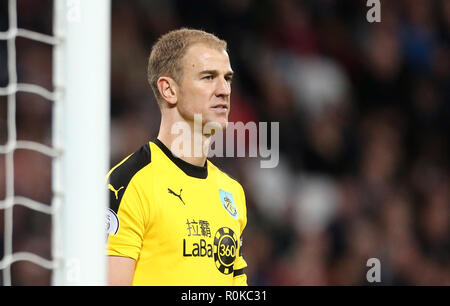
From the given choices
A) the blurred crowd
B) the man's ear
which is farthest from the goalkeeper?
the blurred crowd

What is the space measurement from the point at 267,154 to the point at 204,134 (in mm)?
3672

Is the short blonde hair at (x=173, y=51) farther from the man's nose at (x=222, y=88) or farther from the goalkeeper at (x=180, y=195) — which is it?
the man's nose at (x=222, y=88)

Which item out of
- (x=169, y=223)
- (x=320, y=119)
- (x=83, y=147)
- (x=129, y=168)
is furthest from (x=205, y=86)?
(x=320, y=119)

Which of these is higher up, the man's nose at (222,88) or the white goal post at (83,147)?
the man's nose at (222,88)

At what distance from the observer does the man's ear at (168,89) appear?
3699 mm

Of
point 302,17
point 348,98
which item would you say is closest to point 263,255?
point 348,98

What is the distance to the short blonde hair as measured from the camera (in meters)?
3.73

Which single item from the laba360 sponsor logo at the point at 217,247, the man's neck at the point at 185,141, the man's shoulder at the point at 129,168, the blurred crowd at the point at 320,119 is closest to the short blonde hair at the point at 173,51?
the man's neck at the point at 185,141

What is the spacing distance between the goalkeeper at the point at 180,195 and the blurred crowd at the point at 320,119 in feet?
7.93

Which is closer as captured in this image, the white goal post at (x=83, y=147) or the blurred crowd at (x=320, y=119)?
the white goal post at (x=83, y=147)

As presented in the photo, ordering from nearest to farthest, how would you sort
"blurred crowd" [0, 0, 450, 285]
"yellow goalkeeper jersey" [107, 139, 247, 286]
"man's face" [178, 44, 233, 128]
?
"yellow goalkeeper jersey" [107, 139, 247, 286]
"man's face" [178, 44, 233, 128]
"blurred crowd" [0, 0, 450, 285]

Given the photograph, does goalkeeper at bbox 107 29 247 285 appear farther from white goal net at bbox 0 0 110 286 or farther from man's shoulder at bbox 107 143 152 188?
white goal net at bbox 0 0 110 286

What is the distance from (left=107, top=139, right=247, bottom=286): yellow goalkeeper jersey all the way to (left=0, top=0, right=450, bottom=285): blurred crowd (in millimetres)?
2456
